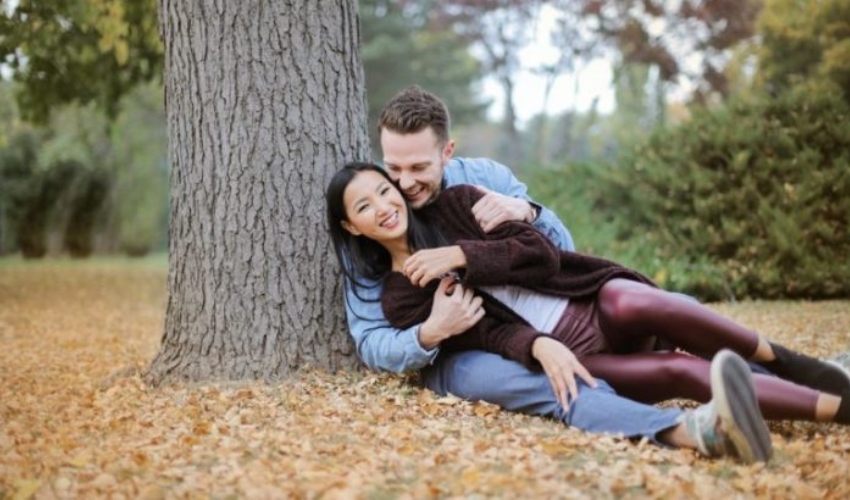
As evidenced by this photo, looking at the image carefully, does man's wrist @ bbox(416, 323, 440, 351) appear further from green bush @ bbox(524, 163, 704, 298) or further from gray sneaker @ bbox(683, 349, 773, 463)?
green bush @ bbox(524, 163, 704, 298)

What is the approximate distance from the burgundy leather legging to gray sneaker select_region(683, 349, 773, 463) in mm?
323

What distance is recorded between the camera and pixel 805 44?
45.2 ft

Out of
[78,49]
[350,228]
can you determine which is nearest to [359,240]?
[350,228]

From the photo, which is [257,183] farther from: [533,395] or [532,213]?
[533,395]

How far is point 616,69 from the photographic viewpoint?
18.8 metres

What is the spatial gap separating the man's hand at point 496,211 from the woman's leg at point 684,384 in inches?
26.9

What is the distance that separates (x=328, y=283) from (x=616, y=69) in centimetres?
1594

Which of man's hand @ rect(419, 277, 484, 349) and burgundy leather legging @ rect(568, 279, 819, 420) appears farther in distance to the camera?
man's hand @ rect(419, 277, 484, 349)

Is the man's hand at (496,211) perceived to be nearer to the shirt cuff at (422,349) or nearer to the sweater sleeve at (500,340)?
the sweater sleeve at (500,340)

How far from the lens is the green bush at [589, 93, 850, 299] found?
830 centimetres

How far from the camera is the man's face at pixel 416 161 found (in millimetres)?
3654

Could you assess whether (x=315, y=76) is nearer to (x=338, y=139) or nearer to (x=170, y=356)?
(x=338, y=139)

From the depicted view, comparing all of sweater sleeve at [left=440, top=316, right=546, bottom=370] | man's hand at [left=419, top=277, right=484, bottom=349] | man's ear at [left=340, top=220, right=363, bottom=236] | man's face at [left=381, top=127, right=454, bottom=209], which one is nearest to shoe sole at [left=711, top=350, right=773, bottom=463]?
sweater sleeve at [left=440, top=316, right=546, bottom=370]

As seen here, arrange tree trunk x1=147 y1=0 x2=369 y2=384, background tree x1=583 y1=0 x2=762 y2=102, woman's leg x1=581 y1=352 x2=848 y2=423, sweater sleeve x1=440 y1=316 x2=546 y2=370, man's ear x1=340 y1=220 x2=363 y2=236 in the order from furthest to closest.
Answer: background tree x1=583 y1=0 x2=762 y2=102
tree trunk x1=147 y1=0 x2=369 y2=384
man's ear x1=340 y1=220 x2=363 y2=236
sweater sleeve x1=440 y1=316 x2=546 y2=370
woman's leg x1=581 y1=352 x2=848 y2=423
